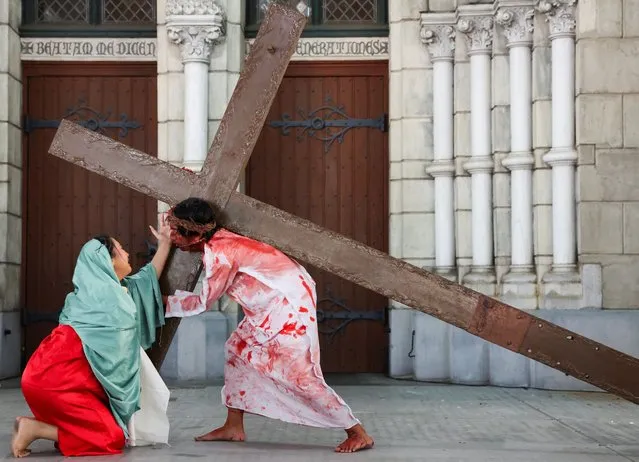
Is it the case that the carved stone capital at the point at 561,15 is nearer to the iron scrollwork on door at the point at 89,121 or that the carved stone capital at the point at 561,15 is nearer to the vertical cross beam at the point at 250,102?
the iron scrollwork on door at the point at 89,121

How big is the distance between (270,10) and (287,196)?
6.40 meters

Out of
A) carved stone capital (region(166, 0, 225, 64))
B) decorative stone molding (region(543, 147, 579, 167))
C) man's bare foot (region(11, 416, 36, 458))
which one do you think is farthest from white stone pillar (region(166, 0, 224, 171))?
man's bare foot (region(11, 416, 36, 458))

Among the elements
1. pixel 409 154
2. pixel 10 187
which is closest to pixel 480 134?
pixel 409 154

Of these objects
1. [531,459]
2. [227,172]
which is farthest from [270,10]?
[531,459]

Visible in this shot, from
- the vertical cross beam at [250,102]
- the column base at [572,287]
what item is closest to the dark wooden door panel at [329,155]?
the column base at [572,287]

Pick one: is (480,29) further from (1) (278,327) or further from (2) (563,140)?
(1) (278,327)

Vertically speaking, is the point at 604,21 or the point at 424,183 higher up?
the point at 604,21

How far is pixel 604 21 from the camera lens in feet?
36.9

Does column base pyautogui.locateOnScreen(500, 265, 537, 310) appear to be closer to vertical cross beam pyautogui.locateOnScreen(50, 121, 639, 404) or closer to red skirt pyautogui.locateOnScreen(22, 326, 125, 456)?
vertical cross beam pyautogui.locateOnScreen(50, 121, 639, 404)

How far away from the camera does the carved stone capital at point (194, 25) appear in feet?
40.3

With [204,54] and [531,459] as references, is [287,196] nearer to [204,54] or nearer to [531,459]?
[204,54]

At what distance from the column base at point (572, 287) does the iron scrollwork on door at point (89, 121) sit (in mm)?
4627

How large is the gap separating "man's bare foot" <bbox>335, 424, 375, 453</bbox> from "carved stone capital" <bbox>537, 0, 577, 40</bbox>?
18.5ft

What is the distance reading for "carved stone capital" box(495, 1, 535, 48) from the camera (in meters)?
11.8
